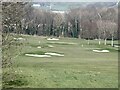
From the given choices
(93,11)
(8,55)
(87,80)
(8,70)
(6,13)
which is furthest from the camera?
(93,11)

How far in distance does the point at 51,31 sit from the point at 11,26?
64846 millimetres

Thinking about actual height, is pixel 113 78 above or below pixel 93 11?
below

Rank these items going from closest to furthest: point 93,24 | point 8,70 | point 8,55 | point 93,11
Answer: point 8,55 → point 8,70 → point 93,24 → point 93,11

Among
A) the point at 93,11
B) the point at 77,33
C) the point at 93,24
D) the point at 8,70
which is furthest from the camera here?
the point at 93,11

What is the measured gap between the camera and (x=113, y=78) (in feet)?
52.2

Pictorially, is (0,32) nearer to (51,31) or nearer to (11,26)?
(11,26)

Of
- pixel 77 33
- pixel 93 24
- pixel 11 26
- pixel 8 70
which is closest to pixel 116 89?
pixel 8 70

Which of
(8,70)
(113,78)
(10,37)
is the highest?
(10,37)

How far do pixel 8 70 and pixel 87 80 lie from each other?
6955 mm

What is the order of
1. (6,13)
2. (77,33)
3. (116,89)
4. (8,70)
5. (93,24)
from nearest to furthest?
1. (6,13)
2. (8,70)
3. (116,89)
4. (93,24)
5. (77,33)

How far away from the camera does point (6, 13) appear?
24.4 ft

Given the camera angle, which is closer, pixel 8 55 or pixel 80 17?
pixel 8 55

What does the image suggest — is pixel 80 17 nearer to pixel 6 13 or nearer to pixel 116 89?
pixel 116 89

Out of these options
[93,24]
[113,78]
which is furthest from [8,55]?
[93,24]
